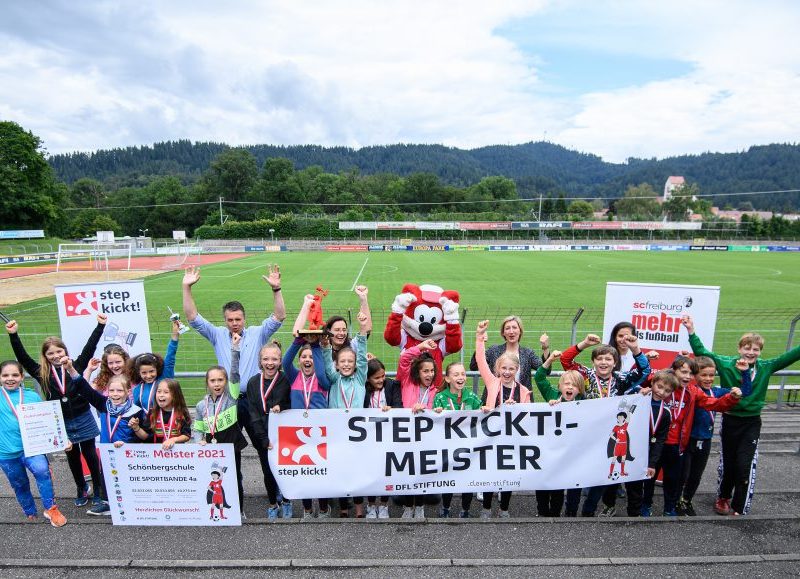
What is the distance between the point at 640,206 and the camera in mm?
119438

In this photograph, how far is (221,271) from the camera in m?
32.9

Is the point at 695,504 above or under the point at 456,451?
under

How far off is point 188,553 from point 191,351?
8.37m

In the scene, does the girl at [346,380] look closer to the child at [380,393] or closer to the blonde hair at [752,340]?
the child at [380,393]

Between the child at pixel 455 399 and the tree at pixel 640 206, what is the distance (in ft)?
378

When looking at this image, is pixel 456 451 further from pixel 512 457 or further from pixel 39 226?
pixel 39 226

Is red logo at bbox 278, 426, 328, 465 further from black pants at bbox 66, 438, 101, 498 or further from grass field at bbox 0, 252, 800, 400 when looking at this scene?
grass field at bbox 0, 252, 800, 400

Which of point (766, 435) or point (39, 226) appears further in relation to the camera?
point (39, 226)

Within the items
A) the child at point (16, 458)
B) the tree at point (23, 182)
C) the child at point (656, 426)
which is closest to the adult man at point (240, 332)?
the child at point (16, 458)

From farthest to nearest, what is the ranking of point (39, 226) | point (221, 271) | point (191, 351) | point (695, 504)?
point (39, 226) < point (221, 271) < point (191, 351) < point (695, 504)

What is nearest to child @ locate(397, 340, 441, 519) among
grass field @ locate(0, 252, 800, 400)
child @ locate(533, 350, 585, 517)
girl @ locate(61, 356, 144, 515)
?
child @ locate(533, 350, 585, 517)

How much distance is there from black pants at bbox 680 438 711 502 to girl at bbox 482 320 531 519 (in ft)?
5.59

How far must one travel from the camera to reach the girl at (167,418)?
461 cm

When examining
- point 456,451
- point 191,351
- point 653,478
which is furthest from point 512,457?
point 191,351
